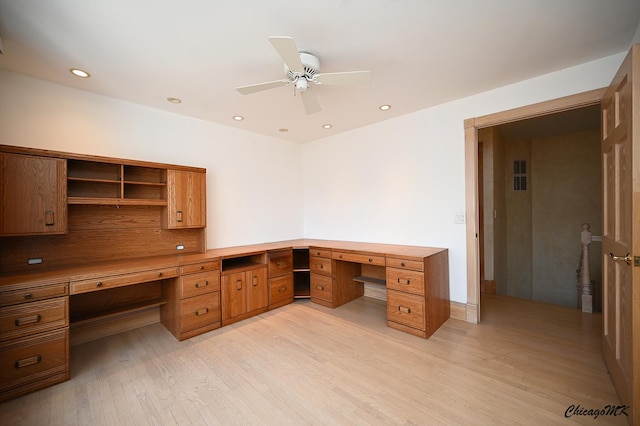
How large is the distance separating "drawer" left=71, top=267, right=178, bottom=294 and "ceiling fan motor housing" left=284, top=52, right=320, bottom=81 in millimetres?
2167

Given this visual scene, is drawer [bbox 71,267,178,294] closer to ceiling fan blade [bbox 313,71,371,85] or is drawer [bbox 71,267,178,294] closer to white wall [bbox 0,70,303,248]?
white wall [bbox 0,70,303,248]

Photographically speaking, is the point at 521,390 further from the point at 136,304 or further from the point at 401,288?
the point at 136,304

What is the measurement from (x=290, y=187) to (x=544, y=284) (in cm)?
512

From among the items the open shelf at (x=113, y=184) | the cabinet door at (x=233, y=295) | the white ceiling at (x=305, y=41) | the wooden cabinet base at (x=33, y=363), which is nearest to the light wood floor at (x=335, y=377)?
the wooden cabinet base at (x=33, y=363)

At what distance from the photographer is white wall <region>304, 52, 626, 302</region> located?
2.63m

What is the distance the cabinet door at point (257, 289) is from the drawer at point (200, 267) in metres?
0.44

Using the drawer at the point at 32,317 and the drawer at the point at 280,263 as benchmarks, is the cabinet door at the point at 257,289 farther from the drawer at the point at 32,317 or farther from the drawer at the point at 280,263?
the drawer at the point at 32,317

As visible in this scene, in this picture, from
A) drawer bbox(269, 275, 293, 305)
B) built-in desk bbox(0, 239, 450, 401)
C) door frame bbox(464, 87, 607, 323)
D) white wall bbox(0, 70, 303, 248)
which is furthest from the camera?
drawer bbox(269, 275, 293, 305)

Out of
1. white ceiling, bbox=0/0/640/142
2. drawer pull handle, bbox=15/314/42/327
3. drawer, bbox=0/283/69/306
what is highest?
white ceiling, bbox=0/0/640/142

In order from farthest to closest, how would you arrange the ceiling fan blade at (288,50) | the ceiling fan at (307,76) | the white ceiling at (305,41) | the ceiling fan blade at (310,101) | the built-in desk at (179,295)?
the ceiling fan blade at (310,101) < the built-in desk at (179,295) < the ceiling fan at (307,76) < the white ceiling at (305,41) < the ceiling fan blade at (288,50)

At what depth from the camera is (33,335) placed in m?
1.97

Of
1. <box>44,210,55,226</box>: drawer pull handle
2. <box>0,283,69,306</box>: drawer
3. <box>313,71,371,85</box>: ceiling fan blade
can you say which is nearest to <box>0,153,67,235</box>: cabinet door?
<box>44,210,55,226</box>: drawer pull handle

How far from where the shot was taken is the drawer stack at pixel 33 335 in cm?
188

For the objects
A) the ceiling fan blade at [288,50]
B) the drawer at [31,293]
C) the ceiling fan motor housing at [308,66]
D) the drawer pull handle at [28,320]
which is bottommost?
the drawer pull handle at [28,320]
